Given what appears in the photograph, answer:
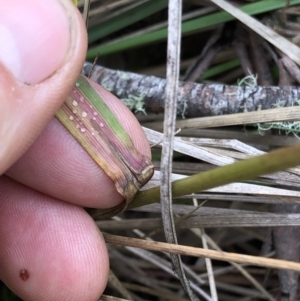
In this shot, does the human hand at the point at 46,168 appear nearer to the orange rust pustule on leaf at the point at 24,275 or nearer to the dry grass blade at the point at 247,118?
the orange rust pustule on leaf at the point at 24,275

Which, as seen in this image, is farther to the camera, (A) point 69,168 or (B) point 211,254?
(A) point 69,168

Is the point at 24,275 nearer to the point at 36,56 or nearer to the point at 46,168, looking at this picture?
the point at 46,168

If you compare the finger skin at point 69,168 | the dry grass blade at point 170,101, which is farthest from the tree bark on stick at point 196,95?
the dry grass blade at point 170,101

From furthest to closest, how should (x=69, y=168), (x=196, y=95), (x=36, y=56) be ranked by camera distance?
1. (x=196, y=95)
2. (x=69, y=168)
3. (x=36, y=56)

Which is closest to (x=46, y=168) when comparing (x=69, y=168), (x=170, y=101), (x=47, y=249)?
(x=69, y=168)

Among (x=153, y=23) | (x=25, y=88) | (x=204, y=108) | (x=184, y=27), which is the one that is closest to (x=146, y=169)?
(x=25, y=88)

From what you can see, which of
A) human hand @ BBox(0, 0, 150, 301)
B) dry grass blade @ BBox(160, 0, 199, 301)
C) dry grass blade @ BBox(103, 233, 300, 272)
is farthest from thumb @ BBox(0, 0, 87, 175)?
dry grass blade @ BBox(103, 233, 300, 272)

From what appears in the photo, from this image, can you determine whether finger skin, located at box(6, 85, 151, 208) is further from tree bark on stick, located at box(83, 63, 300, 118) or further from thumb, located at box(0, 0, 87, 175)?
tree bark on stick, located at box(83, 63, 300, 118)

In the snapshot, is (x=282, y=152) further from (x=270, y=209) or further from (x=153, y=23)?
(x=153, y=23)
